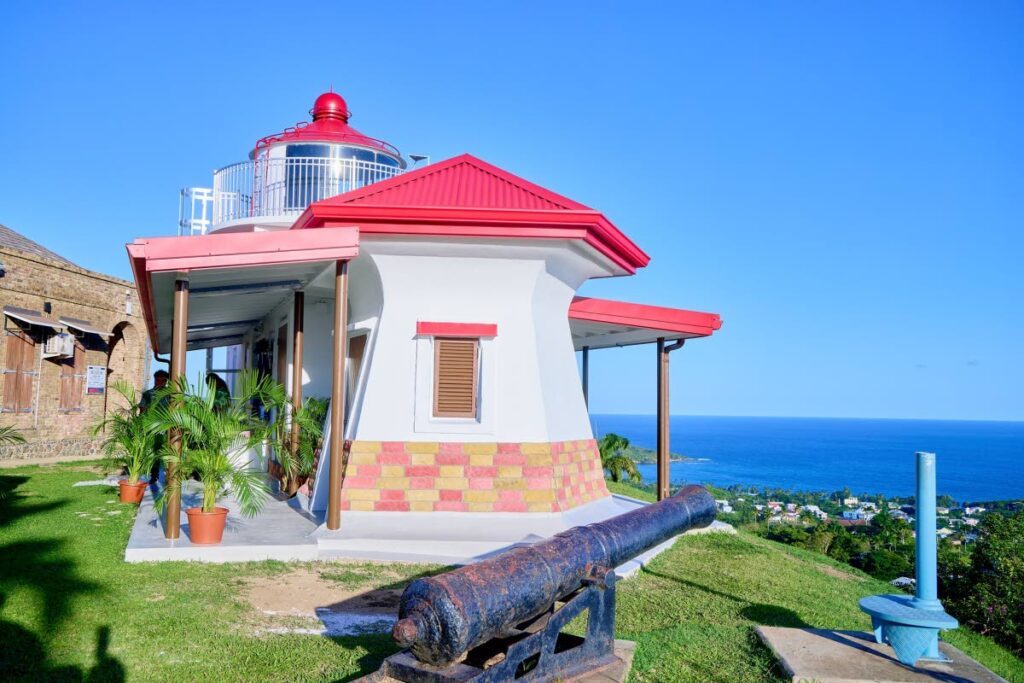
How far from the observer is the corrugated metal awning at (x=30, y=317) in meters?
16.7

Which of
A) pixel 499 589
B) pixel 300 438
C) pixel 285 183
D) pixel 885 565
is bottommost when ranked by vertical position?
pixel 885 565

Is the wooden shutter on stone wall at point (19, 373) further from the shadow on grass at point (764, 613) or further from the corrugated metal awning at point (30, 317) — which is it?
the shadow on grass at point (764, 613)

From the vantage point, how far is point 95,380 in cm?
2006

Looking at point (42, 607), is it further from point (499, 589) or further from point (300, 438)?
point (300, 438)

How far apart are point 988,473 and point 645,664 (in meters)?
105

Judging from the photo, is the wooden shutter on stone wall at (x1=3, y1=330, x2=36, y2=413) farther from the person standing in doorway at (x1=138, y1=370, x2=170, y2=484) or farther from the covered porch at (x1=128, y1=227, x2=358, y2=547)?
the covered porch at (x1=128, y1=227, x2=358, y2=547)

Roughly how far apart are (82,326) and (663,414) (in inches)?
573

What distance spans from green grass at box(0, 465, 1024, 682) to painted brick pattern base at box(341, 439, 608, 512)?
47.2 inches

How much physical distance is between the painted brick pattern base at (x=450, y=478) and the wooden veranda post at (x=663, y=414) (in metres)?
3.30

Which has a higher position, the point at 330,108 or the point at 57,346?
the point at 330,108

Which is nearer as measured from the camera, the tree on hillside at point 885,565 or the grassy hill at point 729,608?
the grassy hill at point 729,608

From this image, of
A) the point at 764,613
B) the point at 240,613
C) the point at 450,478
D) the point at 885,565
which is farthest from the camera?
the point at 885,565

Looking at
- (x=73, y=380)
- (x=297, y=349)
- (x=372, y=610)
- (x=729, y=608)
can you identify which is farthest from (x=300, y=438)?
(x=73, y=380)

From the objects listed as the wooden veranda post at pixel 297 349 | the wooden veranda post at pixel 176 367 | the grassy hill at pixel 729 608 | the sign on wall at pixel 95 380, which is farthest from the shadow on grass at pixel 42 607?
the sign on wall at pixel 95 380
